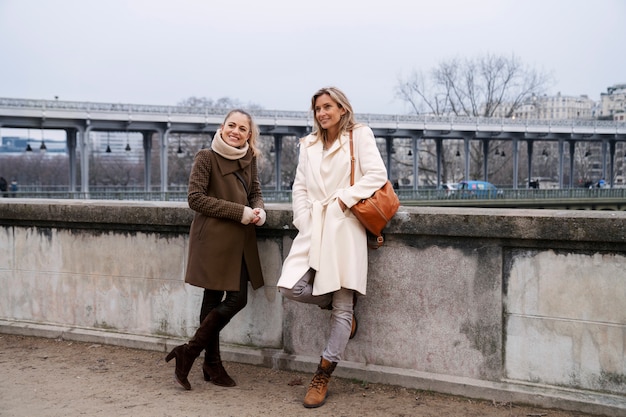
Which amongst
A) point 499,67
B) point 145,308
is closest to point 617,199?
point 499,67

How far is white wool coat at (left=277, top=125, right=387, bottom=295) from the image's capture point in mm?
4637

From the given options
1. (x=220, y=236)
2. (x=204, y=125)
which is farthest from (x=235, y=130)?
(x=204, y=125)

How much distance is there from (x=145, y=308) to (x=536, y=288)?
3.27 m

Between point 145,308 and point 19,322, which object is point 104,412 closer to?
point 145,308

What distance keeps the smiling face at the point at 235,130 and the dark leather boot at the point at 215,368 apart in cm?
142

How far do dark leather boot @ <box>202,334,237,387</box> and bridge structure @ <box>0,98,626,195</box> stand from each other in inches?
1065

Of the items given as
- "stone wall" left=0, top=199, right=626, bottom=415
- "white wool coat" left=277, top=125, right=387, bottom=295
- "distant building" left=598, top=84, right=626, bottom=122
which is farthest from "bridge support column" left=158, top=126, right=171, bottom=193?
"distant building" left=598, top=84, right=626, bottom=122

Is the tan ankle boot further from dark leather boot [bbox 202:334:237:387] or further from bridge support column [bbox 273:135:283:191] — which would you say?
bridge support column [bbox 273:135:283:191]

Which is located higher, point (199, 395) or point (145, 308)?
point (145, 308)

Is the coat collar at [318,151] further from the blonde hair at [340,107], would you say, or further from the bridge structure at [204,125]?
the bridge structure at [204,125]

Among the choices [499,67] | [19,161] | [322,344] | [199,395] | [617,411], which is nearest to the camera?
[617,411]

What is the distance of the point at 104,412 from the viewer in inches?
180

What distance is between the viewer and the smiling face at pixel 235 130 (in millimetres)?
5059

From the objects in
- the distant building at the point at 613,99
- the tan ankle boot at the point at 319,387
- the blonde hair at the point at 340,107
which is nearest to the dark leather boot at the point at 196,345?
the tan ankle boot at the point at 319,387
